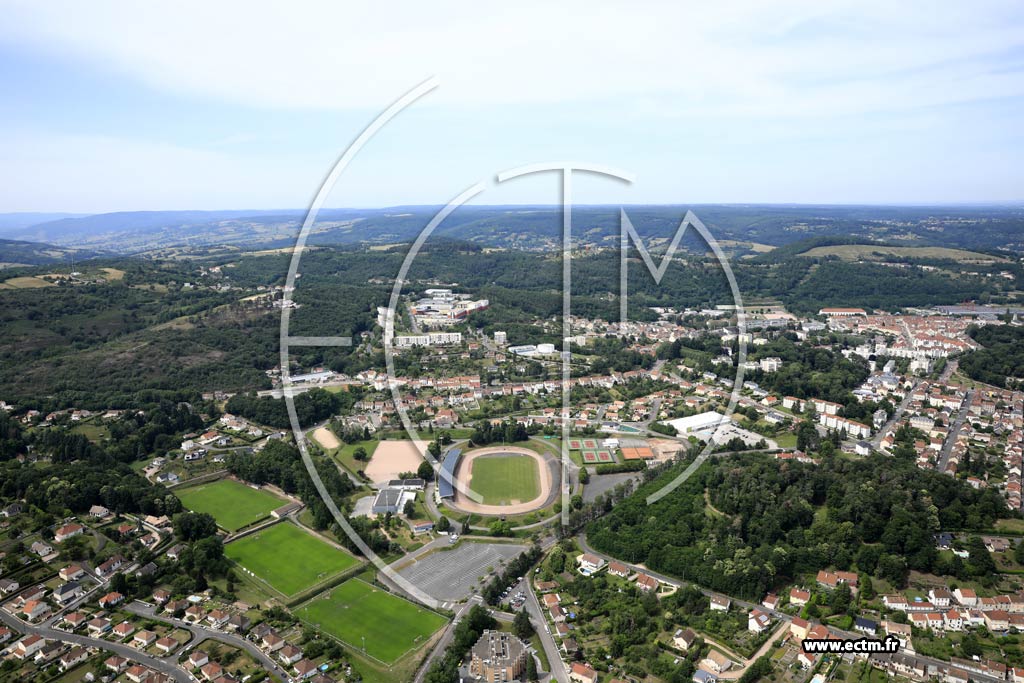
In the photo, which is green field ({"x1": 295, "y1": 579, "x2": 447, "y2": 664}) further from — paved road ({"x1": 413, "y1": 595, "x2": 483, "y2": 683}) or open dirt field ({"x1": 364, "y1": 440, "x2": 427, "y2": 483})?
open dirt field ({"x1": 364, "y1": 440, "x2": 427, "y2": 483})

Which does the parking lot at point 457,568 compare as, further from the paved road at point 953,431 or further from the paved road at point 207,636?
the paved road at point 953,431

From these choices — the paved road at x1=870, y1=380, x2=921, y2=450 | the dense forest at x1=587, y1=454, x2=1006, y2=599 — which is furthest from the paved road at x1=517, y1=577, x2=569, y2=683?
the paved road at x1=870, y1=380, x2=921, y2=450

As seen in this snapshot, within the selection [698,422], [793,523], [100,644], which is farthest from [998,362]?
[100,644]

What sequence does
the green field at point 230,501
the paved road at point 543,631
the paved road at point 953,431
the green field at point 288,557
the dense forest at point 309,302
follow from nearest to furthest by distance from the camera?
the paved road at point 543,631, the green field at point 288,557, the green field at point 230,501, the paved road at point 953,431, the dense forest at point 309,302

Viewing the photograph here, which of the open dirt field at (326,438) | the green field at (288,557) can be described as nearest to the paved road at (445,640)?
the green field at (288,557)

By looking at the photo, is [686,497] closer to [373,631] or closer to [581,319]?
[373,631]

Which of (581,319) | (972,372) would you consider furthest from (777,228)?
(972,372)

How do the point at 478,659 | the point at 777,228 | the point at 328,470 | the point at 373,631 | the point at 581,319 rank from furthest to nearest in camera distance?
the point at 777,228 → the point at 581,319 → the point at 328,470 → the point at 373,631 → the point at 478,659
